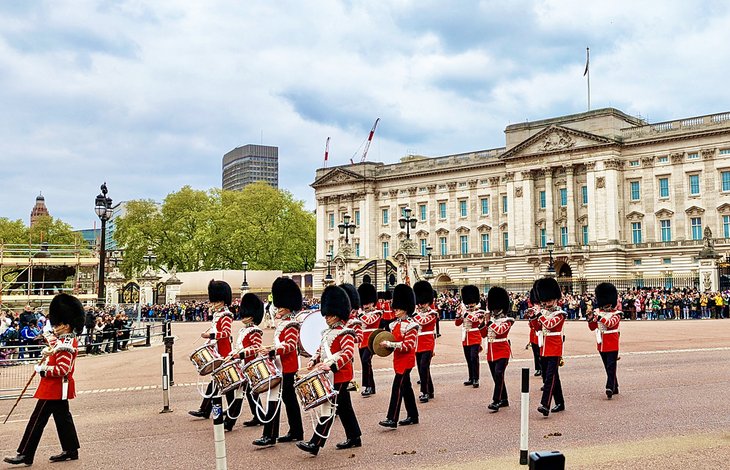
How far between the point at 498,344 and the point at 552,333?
99 cm

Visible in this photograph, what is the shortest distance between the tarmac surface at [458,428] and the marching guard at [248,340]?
28cm

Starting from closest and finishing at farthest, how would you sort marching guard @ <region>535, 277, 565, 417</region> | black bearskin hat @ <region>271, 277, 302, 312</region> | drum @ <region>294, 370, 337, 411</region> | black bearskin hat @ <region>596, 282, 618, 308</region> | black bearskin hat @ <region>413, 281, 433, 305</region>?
drum @ <region>294, 370, 337, 411</region> → black bearskin hat @ <region>271, 277, 302, 312</region> → marching guard @ <region>535, 277, 565, 417</region> → black bearskin hat @ <region>413, 281, 433, 305</region> → black bearskin hat @ <region>596, 282, 618, 308</region>

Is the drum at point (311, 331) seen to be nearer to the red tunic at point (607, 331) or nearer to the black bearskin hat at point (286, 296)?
the black bearskin hat at point (286, 296)

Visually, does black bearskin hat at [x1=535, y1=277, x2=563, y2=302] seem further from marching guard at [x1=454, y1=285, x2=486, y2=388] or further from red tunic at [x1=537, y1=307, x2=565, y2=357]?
marching guard at [x1=454, y1=285, x2=486, y2=388]

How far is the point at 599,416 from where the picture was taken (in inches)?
440

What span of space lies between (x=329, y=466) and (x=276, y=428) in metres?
1.41

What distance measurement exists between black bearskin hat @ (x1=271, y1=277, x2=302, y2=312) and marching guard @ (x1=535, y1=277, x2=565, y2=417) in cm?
400

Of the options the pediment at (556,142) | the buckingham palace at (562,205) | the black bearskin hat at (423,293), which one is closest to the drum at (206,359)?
the black bearskin hat at (423,293)

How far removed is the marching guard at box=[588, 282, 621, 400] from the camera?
509 inches

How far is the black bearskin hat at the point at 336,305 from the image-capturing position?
935cm

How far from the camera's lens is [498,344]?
1241 centimetres

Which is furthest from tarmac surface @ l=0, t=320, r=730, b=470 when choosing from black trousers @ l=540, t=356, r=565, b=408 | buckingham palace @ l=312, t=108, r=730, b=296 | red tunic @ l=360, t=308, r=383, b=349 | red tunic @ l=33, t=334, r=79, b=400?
buckingham palace @ l=312, t=108, r=730, b=296

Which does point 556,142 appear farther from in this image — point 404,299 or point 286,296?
point 286,296

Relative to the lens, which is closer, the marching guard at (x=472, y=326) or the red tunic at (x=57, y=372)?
the red tunic at (x=57, y=372)
